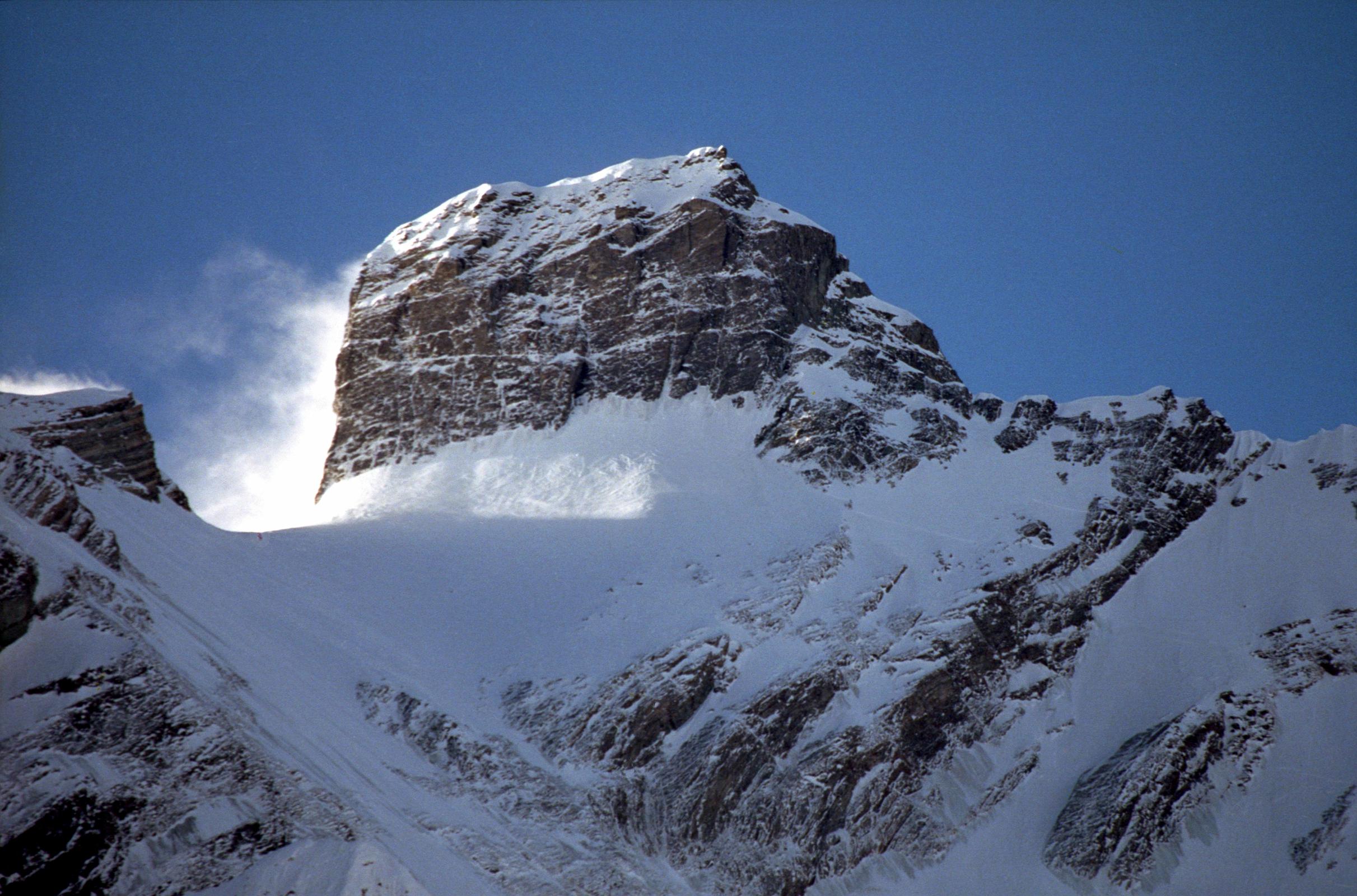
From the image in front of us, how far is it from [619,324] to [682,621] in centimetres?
4208

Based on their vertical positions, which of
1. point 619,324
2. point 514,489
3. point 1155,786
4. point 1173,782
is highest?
point 619,324

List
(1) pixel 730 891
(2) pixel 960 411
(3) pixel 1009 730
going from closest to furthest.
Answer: (1) pixel 730 891 → (3) pixel 1009 730 → (2) pixel 960 411

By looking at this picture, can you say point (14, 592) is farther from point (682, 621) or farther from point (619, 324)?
point (619, 324)

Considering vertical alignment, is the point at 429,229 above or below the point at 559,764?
above

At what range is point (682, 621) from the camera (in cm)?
8838

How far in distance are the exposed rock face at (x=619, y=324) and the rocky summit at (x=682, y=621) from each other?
0.43 meters

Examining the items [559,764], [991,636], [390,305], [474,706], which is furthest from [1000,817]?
[390,305]

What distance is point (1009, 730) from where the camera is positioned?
8938 cm

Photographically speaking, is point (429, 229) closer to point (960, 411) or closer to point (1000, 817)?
point (960, 411)

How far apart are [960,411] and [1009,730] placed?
1508 inches

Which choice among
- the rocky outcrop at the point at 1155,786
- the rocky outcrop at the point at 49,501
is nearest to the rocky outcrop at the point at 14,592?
the rocky outcrop at the point at 49,501

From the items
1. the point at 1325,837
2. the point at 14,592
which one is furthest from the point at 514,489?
the point at 1325,837

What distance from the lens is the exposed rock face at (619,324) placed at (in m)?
117

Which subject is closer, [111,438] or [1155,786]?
[1155,786]
